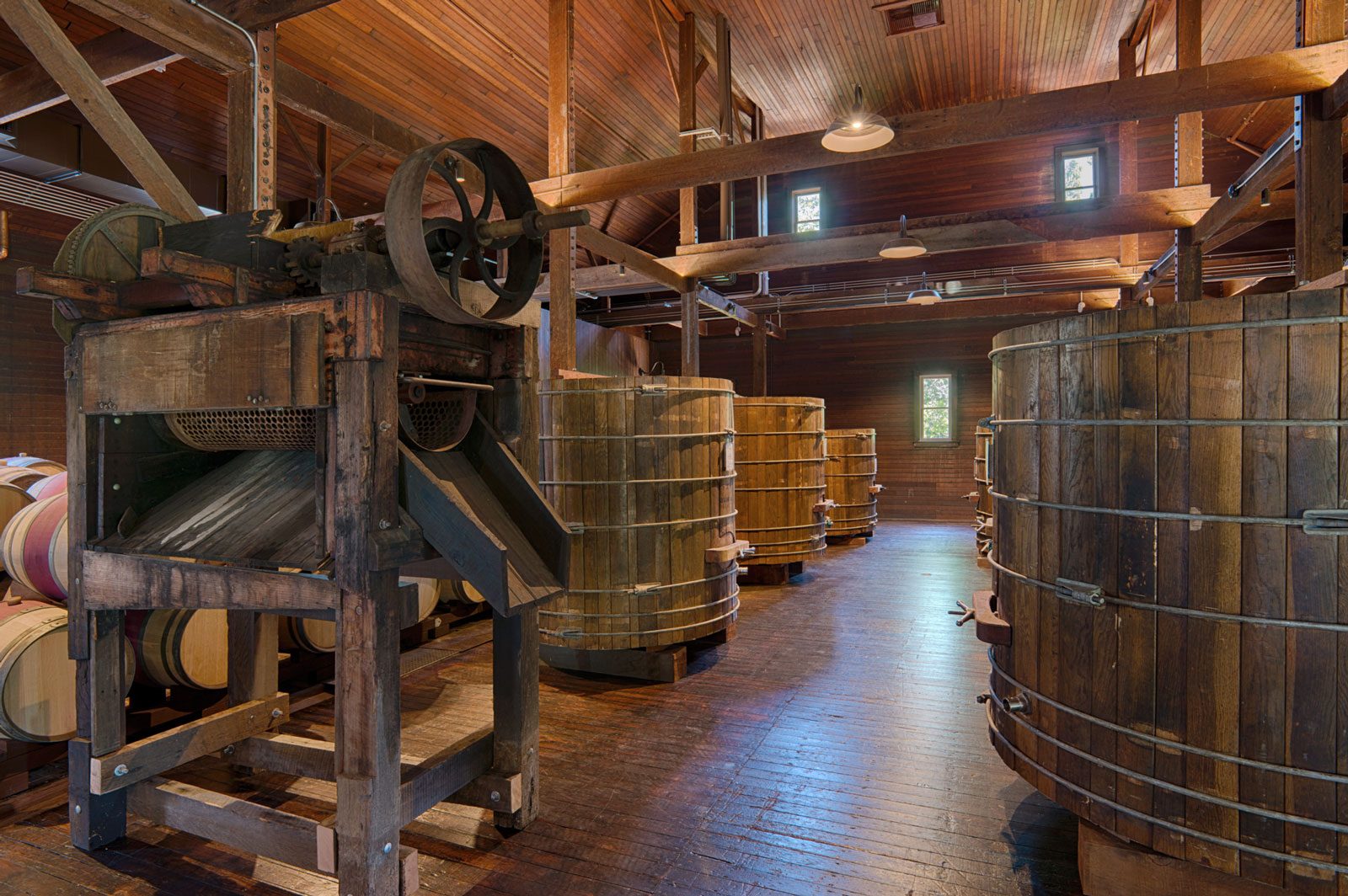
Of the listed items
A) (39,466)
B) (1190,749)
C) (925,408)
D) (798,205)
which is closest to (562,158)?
(39,466)

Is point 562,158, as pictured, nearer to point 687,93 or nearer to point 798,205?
point 687,93

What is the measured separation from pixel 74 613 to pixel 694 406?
3568mm

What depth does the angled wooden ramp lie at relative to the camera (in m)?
2.27

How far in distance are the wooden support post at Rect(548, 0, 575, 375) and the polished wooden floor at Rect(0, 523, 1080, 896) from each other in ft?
9.43

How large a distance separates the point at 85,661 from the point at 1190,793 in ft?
13.1

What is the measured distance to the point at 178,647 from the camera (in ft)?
11.8

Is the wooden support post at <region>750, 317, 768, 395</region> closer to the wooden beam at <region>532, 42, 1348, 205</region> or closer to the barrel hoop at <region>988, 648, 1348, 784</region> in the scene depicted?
the wooden beam at <region>532, 42, 1348, 205</region>

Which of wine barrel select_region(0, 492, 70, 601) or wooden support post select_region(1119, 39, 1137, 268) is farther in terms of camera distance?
wooden support post select_region(1119, 39, 1137, 268)

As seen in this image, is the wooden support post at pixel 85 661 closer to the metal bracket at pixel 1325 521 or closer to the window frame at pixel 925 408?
the metal bracket at pixel 1325 521

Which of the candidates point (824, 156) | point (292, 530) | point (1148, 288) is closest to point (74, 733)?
point (292, 530)

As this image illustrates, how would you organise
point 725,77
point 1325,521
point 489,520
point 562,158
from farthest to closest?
point 725,77
point 562,158
point 489,520
point 1325,521

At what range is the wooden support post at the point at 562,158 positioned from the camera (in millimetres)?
6293

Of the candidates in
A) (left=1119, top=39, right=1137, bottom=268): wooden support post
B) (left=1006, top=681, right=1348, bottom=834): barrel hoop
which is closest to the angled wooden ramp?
(left=1006, top=681, right=1348, bottom=834): barrel hoop

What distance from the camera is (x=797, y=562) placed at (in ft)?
28.8
